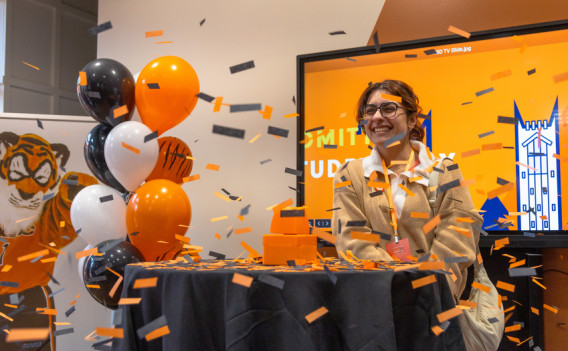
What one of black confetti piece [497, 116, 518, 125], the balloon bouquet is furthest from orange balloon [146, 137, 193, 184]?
black confetti piece [497, 116, 518, 125]

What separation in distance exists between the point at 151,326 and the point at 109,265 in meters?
1.12

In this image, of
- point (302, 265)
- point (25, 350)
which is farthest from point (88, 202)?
point (302, 265)

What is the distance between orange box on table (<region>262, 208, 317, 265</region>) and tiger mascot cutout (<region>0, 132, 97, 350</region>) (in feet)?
6.14

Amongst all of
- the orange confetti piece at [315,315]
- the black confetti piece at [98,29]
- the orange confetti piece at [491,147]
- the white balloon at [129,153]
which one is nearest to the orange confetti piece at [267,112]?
the white balloon at [129,153]

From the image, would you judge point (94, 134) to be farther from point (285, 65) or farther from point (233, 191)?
point (285, 65)

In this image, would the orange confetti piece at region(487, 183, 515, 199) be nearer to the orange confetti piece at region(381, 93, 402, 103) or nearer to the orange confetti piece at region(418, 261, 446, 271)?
the orange confetti piece at region(381, 93, 402, 103)

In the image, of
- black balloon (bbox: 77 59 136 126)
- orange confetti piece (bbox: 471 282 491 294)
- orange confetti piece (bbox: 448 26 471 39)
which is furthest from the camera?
orange confetti piece (bbox: 448 26 471 39)

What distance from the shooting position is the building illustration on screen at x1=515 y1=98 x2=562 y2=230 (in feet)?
7.91

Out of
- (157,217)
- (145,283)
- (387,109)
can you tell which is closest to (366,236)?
(387,109)

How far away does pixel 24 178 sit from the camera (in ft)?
9.00

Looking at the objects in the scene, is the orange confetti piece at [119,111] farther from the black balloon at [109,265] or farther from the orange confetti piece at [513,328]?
the orange confetti piece at [513,328]

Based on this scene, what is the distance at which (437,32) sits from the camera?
2814 mm

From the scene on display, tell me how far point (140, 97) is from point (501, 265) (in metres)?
2.03

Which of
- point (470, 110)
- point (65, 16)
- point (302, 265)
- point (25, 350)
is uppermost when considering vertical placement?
point (65, 16)
